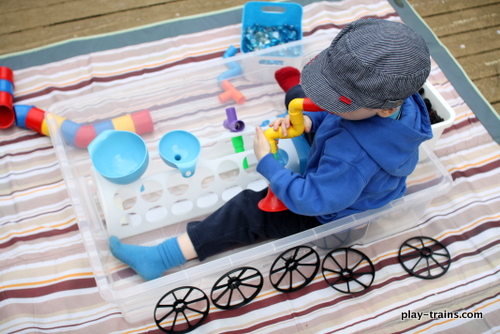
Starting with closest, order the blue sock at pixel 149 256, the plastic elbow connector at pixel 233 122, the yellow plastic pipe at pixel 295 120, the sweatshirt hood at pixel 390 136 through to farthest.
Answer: the sweatshirt hood at pixel 390 136
the yellow plastic pipe at pixel 295 120
the blue sock at pixel 149 256
the plastic elbow connector at pixel 233 122

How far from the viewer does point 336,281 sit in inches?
37.3

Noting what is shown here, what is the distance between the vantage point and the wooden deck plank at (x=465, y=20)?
1.33 meters

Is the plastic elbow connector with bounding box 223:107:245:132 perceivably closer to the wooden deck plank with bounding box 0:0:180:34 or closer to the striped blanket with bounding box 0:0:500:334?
the striped blanket with bounding box 0:0:500:334

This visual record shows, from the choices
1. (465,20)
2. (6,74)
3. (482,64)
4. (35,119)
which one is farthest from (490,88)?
(6,74)

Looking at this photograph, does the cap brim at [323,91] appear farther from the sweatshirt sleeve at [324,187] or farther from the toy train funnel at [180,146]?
the toy train funnel at [180,146]

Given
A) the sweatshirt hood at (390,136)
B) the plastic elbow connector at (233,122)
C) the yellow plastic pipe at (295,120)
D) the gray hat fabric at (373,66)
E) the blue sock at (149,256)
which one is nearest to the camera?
the gray hat fabric at (373,66)

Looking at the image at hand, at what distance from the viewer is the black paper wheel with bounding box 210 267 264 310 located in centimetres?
89

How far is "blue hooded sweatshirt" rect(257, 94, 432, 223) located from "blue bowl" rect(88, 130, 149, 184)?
325 mm

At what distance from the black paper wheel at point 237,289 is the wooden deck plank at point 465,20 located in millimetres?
962

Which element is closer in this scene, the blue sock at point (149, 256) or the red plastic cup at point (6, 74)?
the blue sock at point (149, 256)

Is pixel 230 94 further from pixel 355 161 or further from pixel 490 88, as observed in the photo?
pixel 490 88

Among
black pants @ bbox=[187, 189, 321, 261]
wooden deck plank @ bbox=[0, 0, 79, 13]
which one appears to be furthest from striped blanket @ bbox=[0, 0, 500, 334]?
wooden deck plank @ bbox=[0, 0, 79, 13]

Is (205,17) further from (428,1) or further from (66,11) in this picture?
(428,1)

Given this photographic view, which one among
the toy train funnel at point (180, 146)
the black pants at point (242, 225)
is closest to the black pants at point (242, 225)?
the black pants at point (242, 225)
